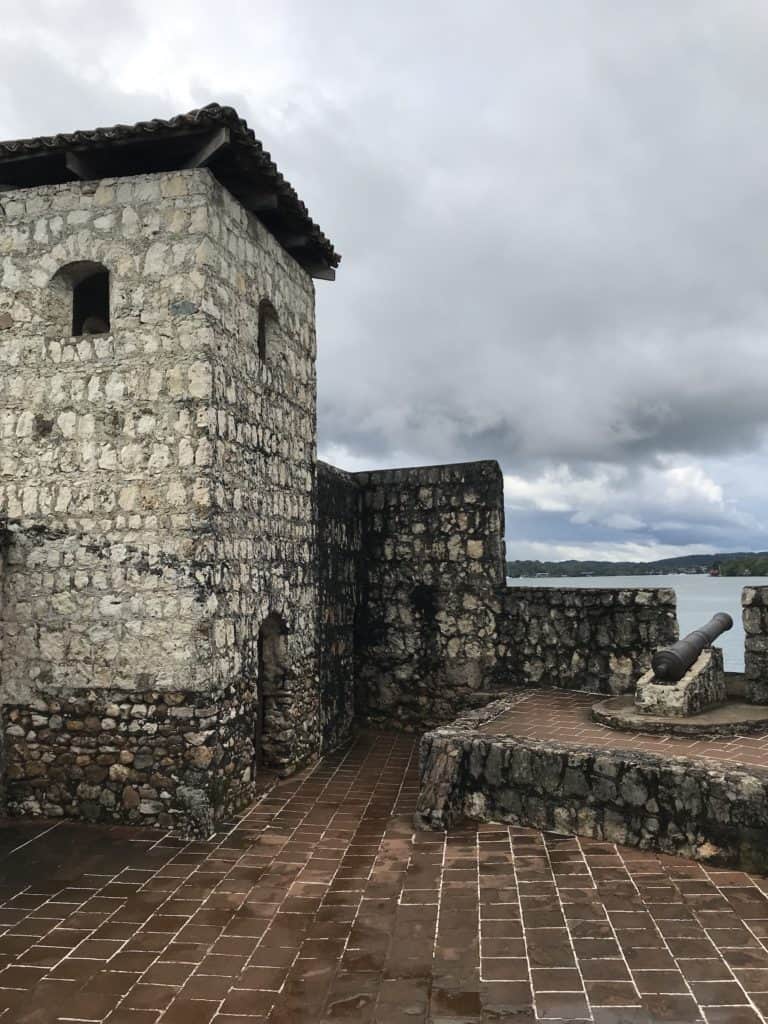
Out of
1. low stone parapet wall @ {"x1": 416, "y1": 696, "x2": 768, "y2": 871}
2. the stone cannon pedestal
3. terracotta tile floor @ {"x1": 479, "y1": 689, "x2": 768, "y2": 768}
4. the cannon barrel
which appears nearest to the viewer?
low stone parapet wall @ {"x1": 416, "y1": 696, "x2": 768, "y2": 871}

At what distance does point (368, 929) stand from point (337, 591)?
5.94 meters

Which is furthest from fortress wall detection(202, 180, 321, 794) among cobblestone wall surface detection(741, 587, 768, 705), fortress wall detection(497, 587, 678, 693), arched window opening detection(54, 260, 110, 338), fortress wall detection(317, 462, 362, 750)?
cobblestone wall surface detection(741, 587, 768, 705)

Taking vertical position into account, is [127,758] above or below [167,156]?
below

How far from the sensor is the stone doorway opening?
27.2ft

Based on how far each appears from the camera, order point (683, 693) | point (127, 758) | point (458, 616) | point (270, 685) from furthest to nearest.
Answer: point (458, 616)
point (270, 685)
point (683, 693)
point (127, 758)

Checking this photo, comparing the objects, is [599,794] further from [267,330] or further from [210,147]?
[210,147]

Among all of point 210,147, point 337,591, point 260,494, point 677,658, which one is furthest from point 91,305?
point 677,658

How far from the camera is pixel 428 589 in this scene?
426 inches

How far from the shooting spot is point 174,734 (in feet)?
21.5

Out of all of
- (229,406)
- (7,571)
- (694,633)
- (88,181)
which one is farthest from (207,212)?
(694,633)

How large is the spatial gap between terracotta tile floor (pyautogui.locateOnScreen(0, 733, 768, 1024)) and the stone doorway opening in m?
1.71

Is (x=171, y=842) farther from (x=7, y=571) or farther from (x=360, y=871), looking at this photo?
(x=7, y=571)

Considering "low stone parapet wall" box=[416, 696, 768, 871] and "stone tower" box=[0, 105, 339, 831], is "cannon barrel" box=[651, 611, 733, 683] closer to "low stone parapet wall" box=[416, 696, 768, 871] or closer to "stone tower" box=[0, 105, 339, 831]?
"low stone parapet wall" box=[416, 696, 768, 871]

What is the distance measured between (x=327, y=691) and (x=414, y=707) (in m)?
1.64
